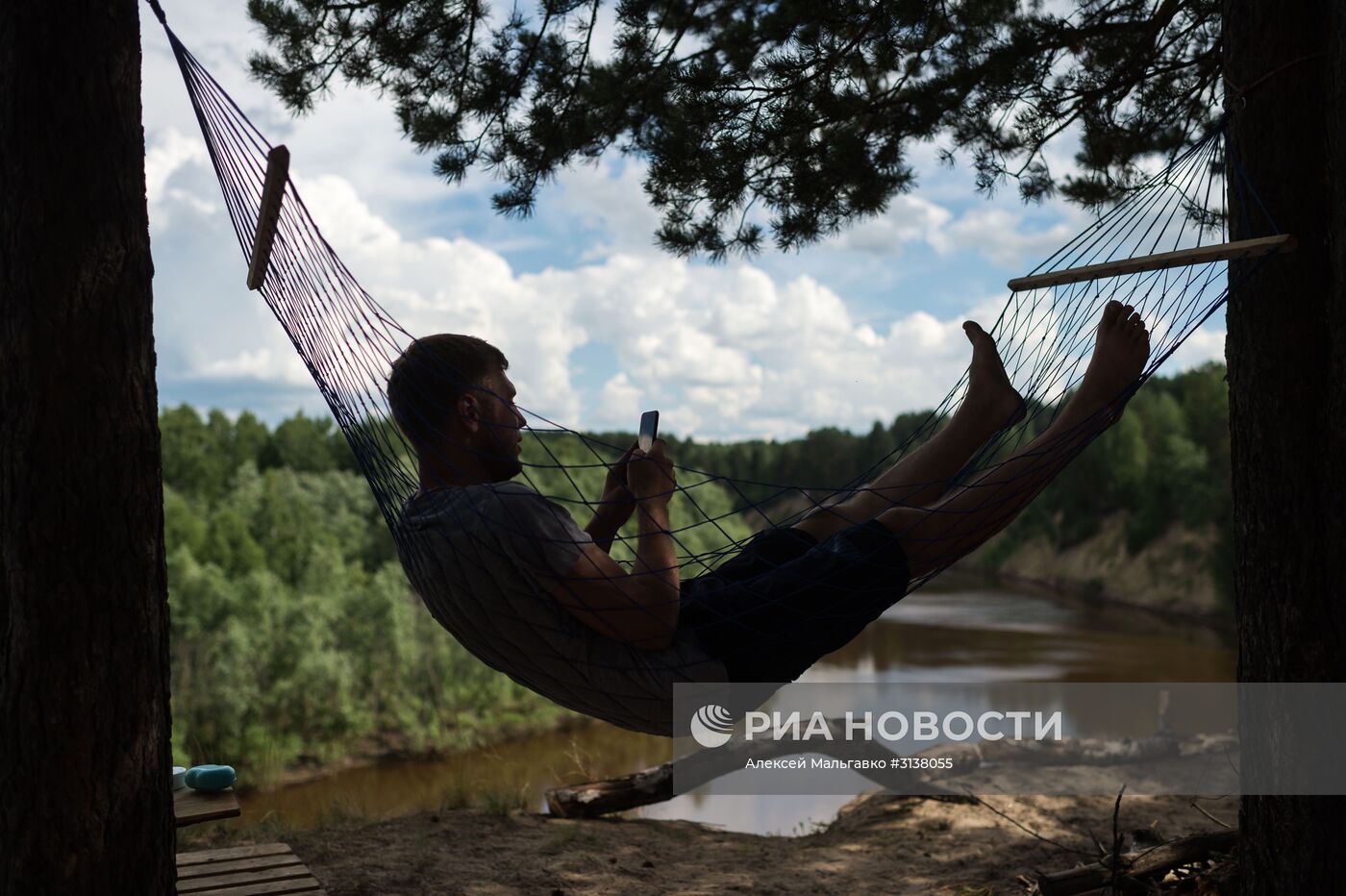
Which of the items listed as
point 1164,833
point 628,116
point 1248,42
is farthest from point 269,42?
point 1164,833

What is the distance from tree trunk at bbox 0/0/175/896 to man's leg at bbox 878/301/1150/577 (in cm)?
111

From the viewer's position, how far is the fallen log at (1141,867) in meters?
2.30

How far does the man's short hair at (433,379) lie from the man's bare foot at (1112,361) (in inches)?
36.4

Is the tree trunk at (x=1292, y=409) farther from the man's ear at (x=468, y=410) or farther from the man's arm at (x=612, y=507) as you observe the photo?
the man's ear at (x=468, y=410)

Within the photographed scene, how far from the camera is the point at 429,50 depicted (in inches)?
134

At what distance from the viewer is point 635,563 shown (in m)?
1.55

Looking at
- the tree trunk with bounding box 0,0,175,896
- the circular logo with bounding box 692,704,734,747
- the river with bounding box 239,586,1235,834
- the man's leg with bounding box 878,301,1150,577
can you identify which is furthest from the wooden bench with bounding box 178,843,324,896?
the river with bounding box 239,586,1235,834

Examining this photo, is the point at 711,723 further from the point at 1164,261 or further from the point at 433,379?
the point at 1164,261

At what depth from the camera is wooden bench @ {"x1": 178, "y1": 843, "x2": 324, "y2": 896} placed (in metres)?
2.28

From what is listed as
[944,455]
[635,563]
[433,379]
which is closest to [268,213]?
Result: [433,379]

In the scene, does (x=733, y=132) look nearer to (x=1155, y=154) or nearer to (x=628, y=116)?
(x=628, y=116)

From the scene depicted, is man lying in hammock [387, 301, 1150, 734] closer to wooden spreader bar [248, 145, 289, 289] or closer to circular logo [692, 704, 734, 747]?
circular logo [692, 704, 734, 747]

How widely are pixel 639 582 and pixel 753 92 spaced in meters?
1.85

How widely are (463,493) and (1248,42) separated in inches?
58.0
